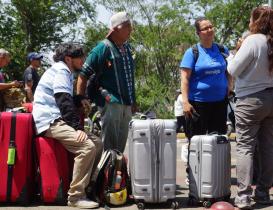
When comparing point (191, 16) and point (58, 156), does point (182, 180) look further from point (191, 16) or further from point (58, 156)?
point (191, 16)

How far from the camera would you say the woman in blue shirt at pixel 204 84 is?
19.1ft

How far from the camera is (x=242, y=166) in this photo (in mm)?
5242

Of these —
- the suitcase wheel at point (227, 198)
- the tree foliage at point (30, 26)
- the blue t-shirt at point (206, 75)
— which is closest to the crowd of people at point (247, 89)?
the blue t-shirt at point (206, 75)

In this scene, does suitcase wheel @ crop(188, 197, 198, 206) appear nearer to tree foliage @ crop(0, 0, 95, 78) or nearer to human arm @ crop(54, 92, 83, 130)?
human arm @ crop(54, 92, 83, 130)

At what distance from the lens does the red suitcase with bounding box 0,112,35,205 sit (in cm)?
542

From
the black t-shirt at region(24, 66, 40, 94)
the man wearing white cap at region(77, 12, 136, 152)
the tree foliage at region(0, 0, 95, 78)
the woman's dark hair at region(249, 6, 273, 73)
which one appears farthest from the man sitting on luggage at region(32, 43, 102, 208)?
the tree foliage at region(0, 0, 95, 78)

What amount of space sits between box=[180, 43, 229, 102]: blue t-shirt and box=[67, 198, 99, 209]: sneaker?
163cm

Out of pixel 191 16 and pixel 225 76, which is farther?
pixel 191 16

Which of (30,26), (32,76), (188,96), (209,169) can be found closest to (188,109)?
(188,96)

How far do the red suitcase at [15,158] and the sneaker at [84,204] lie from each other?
0.50m

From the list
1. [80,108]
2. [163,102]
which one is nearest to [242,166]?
[80,108]

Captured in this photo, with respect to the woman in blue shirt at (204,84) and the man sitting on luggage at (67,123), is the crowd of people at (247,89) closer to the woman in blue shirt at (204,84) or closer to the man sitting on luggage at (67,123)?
the woman in blue shirt at (204,84)

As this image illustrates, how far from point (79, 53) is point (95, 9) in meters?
27.4

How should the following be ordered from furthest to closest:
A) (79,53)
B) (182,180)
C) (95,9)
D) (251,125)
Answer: (95,9) < (182,180) < (79,53) < (251,125)
